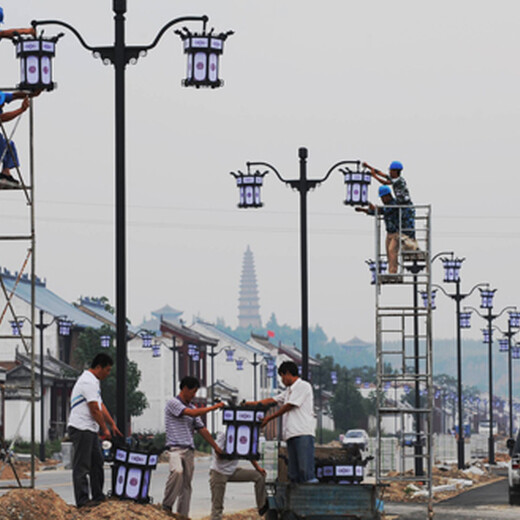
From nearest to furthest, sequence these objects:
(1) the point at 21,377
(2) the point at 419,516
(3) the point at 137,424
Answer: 1. (2) the point at 419,516
2. (1) the point at 21,377
3. (3) the point at 137,424

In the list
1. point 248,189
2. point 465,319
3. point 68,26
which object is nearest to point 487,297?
point 465,319

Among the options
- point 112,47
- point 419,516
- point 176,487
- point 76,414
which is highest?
point 112,47

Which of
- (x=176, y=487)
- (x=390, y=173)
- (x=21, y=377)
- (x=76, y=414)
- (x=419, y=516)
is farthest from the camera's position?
(x=21, y=377)

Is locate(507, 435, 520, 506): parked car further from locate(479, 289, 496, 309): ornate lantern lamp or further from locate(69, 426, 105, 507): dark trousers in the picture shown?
locate(479, 289, 496, 309): ornate lantern lamp

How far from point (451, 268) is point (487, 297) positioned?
423 inches

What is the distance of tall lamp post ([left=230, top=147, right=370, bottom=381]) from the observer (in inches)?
1047

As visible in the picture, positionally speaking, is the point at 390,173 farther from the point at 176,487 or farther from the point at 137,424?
the point at 137,424

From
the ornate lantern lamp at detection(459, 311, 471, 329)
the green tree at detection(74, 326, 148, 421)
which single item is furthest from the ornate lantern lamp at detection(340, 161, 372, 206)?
the green tree at detection(74, 326, 148, 421)

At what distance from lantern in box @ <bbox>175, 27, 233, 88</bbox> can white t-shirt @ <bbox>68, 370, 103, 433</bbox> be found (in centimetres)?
440

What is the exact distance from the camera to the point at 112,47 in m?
17.0

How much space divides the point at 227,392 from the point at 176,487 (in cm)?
9008

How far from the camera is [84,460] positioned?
1437cm

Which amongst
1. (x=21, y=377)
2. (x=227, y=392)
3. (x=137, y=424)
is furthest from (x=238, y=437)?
(x=227, y=392)

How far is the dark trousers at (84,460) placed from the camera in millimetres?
14344
